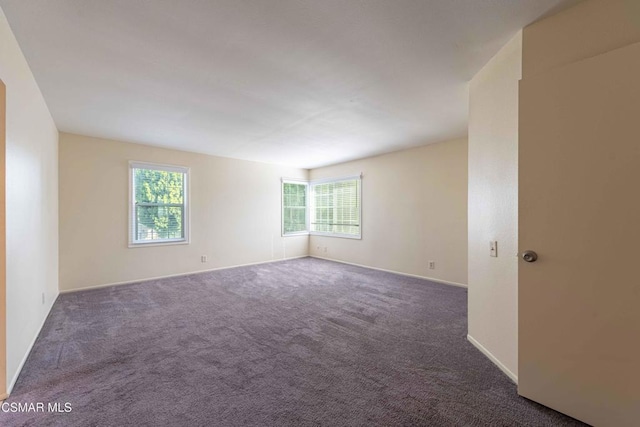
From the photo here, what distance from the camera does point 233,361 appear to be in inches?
84.6

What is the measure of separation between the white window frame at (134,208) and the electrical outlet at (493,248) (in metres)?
4.82

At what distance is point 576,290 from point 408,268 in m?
3.51

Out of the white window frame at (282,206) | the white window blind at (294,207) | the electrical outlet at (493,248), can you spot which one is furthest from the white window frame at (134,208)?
the electrical outlet at (493,248)

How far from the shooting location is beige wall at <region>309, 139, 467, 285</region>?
433 centimetres

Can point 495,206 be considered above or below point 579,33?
below

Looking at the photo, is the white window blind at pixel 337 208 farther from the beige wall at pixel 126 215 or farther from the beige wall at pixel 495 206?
the beige wall at pixel 495 206

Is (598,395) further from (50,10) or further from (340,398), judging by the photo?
(50,10)

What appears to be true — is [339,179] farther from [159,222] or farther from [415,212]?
[159,222]

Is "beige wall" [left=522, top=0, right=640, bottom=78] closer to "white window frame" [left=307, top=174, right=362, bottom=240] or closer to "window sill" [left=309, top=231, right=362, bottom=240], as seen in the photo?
"white window frame" [left=307, top=174, right=362, bottom=240]

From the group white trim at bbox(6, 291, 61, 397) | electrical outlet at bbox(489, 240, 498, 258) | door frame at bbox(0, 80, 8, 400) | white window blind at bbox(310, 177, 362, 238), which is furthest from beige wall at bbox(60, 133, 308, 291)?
electrical outlet at bbox(489, 240, 498, 258)

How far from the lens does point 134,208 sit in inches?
179

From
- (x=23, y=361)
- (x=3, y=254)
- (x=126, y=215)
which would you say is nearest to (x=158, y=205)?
(x=126, y=215)

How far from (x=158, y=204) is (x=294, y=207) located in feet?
10.1

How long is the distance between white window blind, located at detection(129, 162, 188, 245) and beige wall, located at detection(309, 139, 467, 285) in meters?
3.43
